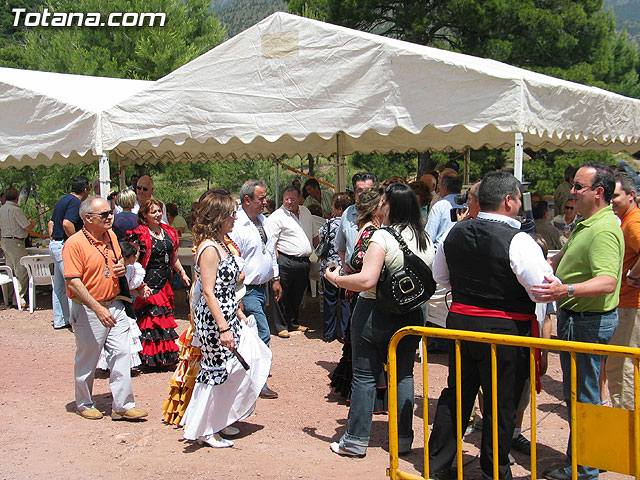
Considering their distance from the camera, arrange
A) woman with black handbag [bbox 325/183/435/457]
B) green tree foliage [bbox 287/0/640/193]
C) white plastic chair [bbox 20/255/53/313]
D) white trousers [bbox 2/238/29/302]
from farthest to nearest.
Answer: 1. green tree foliage [bbox 287/0/640/193]
2. white trousers [bbox 2/238/29/302]
3. white plastic chair [bbox 20/255/53/313]
4. woman with black handbag [bbox 325/183/435/457]

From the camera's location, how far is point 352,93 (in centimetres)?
659

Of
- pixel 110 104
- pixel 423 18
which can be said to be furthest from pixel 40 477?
pixel 423 18

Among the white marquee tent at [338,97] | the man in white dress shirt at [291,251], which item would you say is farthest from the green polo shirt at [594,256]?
the man in white dress shirt at [291,251]

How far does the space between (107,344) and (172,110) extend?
3377 millimetres

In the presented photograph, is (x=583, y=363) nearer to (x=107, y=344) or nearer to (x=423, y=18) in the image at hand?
(x=107, y=344)

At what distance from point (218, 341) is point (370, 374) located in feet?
3.42

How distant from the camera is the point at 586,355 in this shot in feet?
11.8

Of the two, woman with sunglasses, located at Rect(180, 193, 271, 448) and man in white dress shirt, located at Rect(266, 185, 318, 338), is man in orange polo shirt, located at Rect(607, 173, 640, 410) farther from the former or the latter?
man in white dress shirt, located at Rect(266, 185, 318, 338)

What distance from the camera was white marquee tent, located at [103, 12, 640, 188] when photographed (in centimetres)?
608

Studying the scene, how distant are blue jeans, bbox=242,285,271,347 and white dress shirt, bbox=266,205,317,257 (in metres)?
1.85

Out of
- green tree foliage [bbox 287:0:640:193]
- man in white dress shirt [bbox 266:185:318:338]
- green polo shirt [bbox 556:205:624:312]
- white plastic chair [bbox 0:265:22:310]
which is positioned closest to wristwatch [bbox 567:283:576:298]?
green polo shirt [bbox 556:205:624:312]

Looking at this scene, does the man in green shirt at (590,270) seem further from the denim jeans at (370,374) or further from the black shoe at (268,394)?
the black shoe at (268,394)

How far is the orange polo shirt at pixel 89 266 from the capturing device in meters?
4.54
